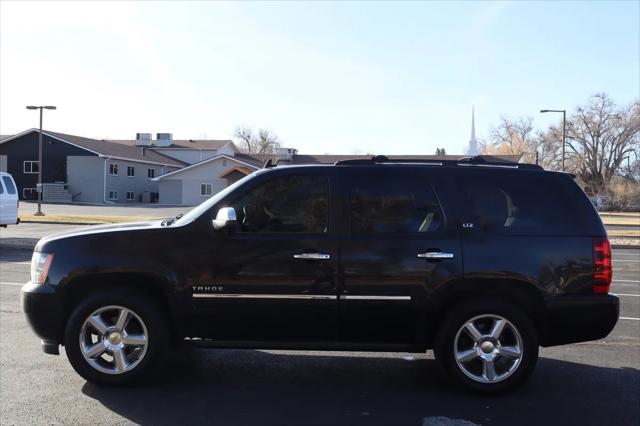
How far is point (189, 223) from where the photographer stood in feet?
15.7

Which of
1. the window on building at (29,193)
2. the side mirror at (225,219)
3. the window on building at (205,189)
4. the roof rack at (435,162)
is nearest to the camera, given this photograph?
the side mirror at (225,219)

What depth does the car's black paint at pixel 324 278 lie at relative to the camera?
470 centimetres

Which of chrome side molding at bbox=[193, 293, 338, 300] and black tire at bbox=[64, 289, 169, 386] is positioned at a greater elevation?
chrome side molding at bbox=[193, 293, 338, 300]

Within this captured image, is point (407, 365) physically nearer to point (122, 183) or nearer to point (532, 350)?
point (532, 350)

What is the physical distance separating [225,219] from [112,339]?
1421 millimetres

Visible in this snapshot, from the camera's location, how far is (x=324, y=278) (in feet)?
15.4

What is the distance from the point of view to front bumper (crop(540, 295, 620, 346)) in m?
4.77

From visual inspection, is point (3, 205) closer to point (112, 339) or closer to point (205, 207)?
point (112, 339)

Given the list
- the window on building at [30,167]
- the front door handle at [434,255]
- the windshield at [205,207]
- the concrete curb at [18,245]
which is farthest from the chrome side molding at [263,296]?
the window on building at [30,167]

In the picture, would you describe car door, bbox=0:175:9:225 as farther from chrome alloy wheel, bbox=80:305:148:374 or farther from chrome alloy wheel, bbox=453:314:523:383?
chrome alloy wheel, bbox=453:314:523:383

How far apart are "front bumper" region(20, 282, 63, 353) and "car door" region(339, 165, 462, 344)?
2.37m

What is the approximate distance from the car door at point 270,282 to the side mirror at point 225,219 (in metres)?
0.11

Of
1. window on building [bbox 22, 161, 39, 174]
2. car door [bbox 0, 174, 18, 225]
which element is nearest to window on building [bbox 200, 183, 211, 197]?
window on building [bbox 22, 161, 39, 174]

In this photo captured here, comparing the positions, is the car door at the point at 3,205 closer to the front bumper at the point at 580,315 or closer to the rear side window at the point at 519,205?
the rear side window at the point at 519,205
